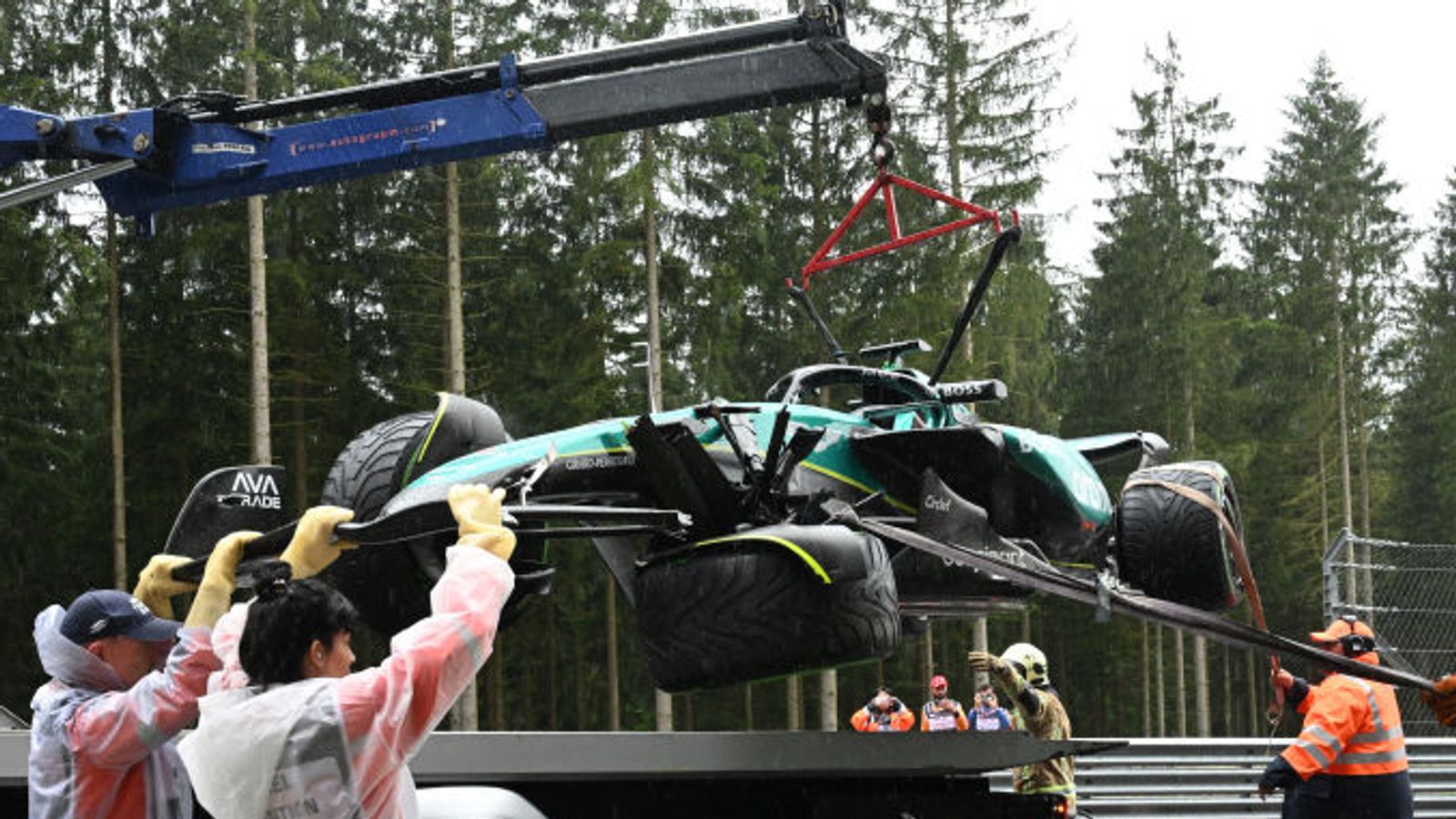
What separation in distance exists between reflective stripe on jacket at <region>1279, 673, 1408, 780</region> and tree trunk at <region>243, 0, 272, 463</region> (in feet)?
42.2

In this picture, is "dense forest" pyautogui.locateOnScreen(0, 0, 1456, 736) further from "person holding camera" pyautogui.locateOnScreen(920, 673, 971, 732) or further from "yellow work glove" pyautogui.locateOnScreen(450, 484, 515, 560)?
"yellow work glove" pyautogui.locateOnScreen(450, 484, 515, 560)

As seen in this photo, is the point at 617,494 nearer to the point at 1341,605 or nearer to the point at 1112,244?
the point at 1341,605

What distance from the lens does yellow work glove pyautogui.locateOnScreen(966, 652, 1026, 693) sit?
7.48 m

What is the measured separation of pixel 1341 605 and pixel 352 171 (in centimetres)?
605

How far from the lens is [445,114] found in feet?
24.0

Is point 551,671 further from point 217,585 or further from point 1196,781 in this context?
point 217,585

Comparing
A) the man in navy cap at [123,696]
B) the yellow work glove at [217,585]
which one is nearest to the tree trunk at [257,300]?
the man in navy cap at [123,696]

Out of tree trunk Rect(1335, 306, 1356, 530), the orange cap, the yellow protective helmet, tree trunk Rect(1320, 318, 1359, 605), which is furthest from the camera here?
tree trunk Rect(1335, 306, 1356, 530)

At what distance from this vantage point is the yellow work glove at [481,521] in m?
3.17

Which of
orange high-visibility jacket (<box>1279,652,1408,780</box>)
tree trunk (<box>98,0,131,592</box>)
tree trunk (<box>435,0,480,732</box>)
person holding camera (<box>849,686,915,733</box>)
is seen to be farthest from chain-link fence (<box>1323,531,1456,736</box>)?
tree trunk (<box>98,0,131,592</box>)

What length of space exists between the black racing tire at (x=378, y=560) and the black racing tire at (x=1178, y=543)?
99.3 inches

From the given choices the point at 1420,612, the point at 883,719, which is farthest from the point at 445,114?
the point at 883,719

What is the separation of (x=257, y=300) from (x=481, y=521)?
17127 millimetres

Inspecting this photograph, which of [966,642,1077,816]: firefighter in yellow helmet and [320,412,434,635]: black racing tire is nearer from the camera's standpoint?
[320,412,434,635]: black racing tire
